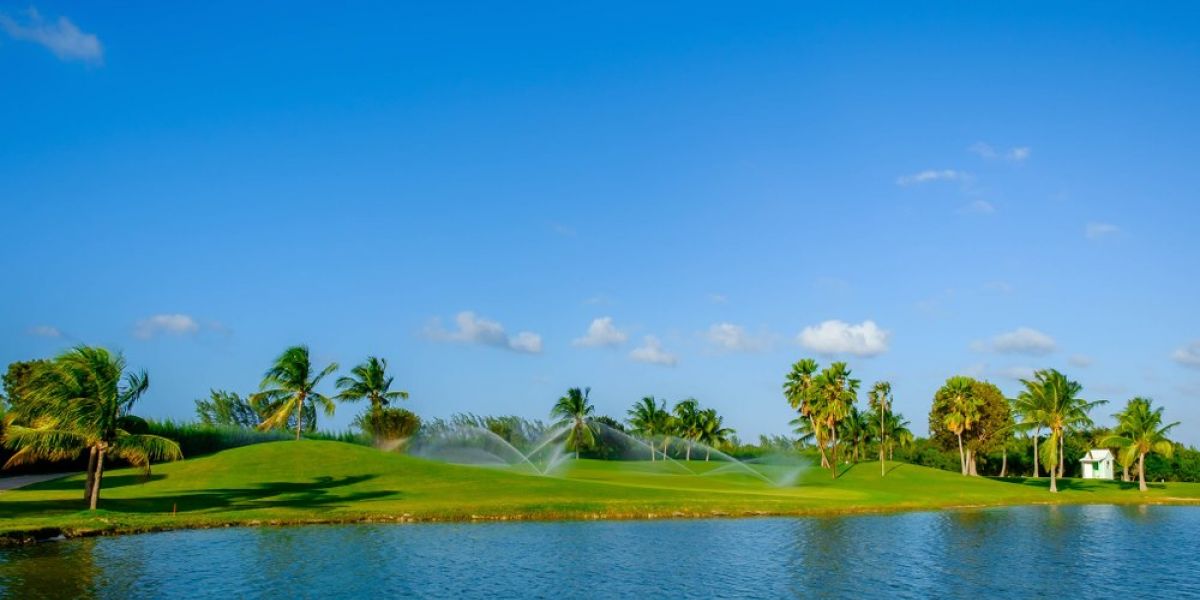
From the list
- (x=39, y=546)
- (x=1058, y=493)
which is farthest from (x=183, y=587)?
(x=1058, y=493)

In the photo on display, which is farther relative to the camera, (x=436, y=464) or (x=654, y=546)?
(x=436, y=464)

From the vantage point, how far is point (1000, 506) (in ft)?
280

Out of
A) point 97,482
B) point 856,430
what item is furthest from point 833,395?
point 97,482

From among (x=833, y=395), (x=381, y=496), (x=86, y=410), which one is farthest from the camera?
(x=833, y=395)

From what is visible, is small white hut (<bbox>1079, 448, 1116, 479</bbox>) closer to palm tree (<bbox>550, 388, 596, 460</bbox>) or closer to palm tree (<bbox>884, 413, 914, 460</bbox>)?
palm tree (<bbox>884, 413, 914, 460</bbox>)

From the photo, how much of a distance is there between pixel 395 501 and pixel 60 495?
82.6 feet

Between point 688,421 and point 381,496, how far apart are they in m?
101

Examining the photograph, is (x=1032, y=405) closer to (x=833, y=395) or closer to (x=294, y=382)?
(x=833, y=395)

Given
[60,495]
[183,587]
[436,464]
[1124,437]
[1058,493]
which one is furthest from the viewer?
[1124,437]

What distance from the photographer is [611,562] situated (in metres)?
43.7

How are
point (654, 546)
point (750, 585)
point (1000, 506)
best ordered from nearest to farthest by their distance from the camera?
point (750, 585) → point (654, 546) → point (1000, 506)

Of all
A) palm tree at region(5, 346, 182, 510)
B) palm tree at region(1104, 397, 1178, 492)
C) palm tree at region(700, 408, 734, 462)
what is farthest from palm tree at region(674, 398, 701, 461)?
palm tree at region(5, 346, 182, 510)

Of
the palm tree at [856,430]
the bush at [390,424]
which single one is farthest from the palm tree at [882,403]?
the bush at [390,424]

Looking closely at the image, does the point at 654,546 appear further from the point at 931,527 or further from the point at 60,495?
the point at 60,495
